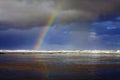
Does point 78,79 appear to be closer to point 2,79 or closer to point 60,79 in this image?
point 60,79

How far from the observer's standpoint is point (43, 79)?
4572 cm

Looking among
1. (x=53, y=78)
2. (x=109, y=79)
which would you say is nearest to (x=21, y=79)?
(x=53, y=78)

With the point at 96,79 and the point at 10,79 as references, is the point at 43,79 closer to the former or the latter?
the point at 10,79

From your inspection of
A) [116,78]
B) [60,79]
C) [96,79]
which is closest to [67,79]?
[60,79]

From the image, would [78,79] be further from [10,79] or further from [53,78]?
[10,79]

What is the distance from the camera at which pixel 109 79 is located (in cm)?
4575

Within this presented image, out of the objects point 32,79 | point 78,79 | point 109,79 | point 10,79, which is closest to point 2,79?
point 10,79

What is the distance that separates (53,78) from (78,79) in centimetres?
399

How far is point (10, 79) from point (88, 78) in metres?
11.8

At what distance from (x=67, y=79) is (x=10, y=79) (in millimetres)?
8553

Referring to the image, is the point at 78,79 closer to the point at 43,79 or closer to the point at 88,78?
the point at 88,78

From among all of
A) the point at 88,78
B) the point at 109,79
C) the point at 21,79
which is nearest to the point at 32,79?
the point at 21,79

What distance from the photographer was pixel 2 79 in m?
Answer: 45.3

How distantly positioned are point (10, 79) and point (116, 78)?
53.0 feet
